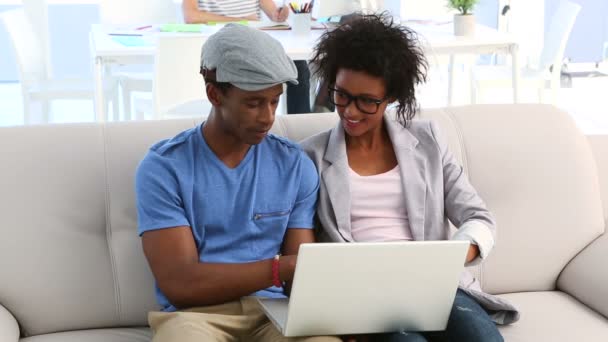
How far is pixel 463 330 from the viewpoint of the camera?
6.28 ft

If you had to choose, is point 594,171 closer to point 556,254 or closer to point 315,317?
point 556,254

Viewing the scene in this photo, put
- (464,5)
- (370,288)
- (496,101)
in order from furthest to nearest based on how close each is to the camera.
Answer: (496,101) → (464,5) → (370,288)

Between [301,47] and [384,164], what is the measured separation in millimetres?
1841

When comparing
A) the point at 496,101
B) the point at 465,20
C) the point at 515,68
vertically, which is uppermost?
the point at 465,20

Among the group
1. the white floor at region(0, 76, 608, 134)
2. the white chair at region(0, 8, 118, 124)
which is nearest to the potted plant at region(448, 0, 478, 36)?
the white floor at region(0, 76, 608, 134)

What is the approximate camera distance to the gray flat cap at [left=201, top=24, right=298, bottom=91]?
6.06ft

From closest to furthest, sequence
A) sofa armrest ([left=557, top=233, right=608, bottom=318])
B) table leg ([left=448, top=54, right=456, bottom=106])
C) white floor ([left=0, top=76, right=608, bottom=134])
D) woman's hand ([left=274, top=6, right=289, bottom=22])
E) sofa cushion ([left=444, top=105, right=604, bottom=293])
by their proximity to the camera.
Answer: sofa armrest ([left=557, top=233, right=608, bottom=318]), sofa cushion ([left=444, top=105, right=604, bottom=293]), woman's hand ([left=274, top=6, right=289, bottom=22]), table leg ([left=448, top=54, right=456, bottom=106]), white floor ([left=0, top=76, right=608, bottom=134])

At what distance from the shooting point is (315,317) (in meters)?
1.75

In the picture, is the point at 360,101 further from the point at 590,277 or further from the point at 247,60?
the point at 590,277

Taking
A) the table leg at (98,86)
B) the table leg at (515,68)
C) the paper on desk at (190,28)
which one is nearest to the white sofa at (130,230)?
the table leg at (98,86)

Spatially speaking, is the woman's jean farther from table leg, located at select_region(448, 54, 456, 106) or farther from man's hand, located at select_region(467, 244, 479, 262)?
table leg, located at select_region(448, 54, 456, 106)

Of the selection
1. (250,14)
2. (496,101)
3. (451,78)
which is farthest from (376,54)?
(496,101)

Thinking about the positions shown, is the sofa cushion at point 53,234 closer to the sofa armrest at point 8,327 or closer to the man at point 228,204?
the sofa armrest at point 8,327

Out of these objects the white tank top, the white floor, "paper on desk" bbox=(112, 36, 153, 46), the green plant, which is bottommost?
the white floor
